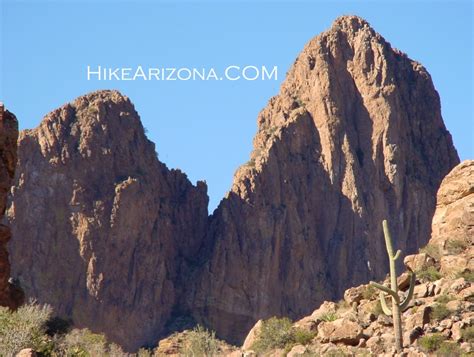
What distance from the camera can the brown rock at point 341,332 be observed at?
54500mm

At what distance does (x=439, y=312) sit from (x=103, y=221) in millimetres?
63433

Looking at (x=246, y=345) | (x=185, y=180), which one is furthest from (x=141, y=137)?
(x=246, y=345)

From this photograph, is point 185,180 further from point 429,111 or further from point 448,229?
point 448,229

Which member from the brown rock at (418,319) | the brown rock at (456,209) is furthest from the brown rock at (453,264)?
the brown rock at (418,319)

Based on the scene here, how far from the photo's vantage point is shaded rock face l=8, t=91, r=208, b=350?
11231 centimetres

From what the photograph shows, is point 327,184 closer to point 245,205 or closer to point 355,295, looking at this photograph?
point 245,205

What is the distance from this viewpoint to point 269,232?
11819 cm

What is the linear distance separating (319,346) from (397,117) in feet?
234

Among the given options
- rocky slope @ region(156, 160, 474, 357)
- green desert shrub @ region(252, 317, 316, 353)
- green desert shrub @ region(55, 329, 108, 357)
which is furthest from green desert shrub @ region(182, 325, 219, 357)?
green desert shrub @ region(55, 329, 108, 357)

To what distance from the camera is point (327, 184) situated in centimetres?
12231

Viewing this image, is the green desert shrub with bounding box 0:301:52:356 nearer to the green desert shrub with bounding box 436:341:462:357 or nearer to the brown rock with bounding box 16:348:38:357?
the brown rock with bounding box 16:348:38:357

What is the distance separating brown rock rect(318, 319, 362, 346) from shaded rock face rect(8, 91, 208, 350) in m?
55.0

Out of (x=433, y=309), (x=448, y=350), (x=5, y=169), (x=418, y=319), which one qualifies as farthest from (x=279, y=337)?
(x=5, y=169)

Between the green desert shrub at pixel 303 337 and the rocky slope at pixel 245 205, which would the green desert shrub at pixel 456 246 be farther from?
the rocky slope at pixel 245 205
